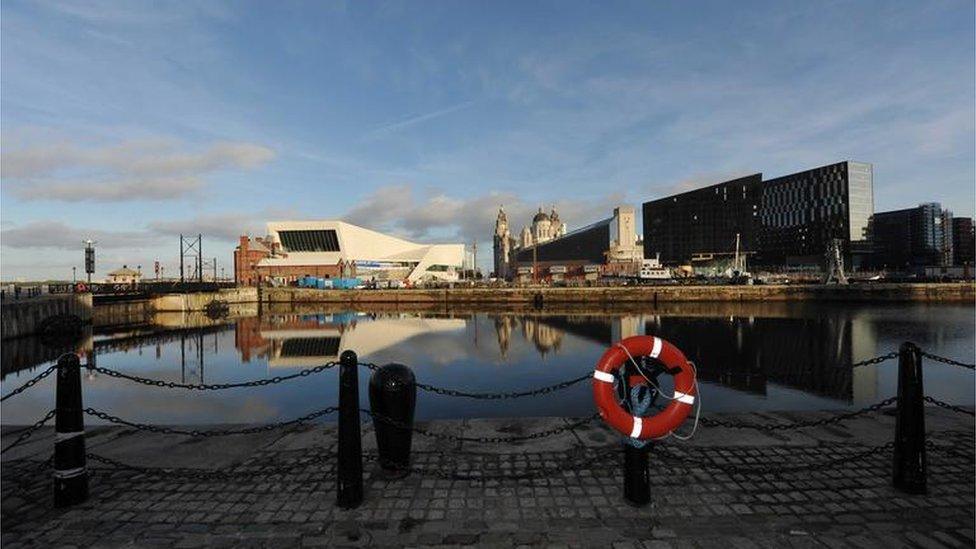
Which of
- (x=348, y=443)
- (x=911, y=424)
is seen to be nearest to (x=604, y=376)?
(x=348, y=443)

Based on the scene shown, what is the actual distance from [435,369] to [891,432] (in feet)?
50.4

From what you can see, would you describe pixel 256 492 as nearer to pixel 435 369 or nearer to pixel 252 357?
pixel 435 369

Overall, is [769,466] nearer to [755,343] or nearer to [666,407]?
[666,407]

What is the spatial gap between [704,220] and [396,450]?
154 m

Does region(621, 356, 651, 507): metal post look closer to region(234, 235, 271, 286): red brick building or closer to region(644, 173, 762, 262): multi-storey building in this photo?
region(234, 235, 271, 286): red brick building

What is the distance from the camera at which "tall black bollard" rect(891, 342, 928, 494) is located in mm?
5027

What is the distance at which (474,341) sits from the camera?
28562mm

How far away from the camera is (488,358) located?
2234 centimetres

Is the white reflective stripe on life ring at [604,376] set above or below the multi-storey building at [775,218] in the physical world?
below

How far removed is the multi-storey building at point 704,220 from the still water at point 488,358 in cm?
9876

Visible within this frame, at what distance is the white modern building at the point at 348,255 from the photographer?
309 feet

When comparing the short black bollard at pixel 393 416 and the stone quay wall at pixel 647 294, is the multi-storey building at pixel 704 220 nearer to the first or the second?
the stone quay wall at pixel 647 294

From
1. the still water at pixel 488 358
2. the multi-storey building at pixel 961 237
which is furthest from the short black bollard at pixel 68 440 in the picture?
the multi-storey building at pixel 961 237

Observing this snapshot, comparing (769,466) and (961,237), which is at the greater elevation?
(961,237)
